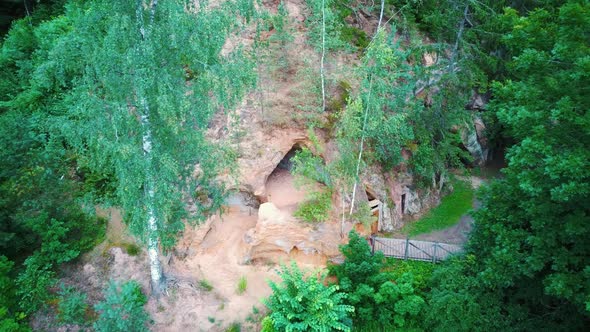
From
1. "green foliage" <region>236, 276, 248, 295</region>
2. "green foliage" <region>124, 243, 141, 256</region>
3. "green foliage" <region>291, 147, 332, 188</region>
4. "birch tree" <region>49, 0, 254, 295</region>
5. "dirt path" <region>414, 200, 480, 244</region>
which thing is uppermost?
"birch tree" <region>49, 0, 254, 295</region>

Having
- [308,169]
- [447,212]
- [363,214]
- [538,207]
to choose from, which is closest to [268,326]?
[308,169]

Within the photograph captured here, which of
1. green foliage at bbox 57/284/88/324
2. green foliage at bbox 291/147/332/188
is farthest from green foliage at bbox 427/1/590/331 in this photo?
green foliage at bbox 57/284/88/324

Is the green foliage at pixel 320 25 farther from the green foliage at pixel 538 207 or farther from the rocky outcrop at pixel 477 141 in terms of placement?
the rocky outcrop at pixel 477 141

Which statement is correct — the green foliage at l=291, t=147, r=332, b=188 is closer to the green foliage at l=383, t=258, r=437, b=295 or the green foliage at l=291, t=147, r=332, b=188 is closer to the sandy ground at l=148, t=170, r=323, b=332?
the sandy ground at l=148, t=170, r=323, b=332

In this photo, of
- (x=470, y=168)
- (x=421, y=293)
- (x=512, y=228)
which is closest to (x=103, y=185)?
(x=421, y=293)

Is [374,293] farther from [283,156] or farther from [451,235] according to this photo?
[451,235]
